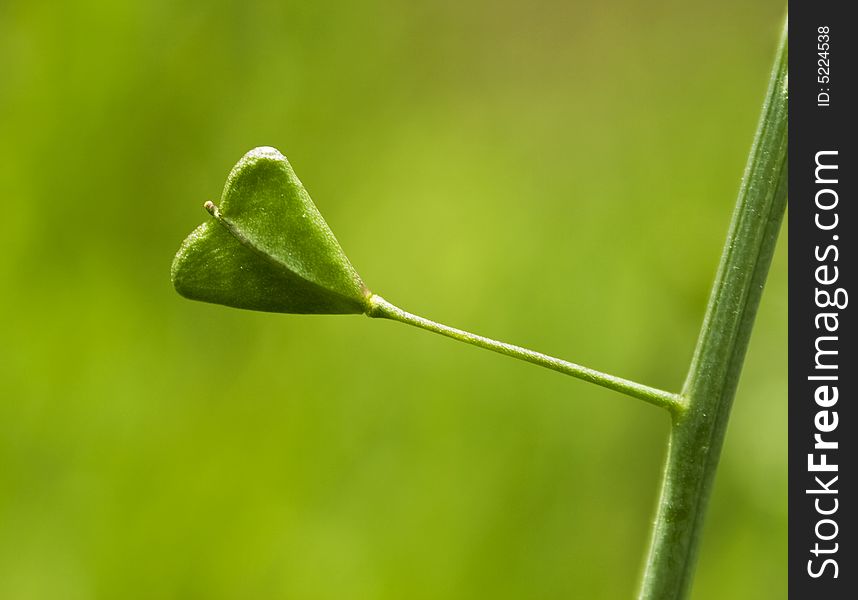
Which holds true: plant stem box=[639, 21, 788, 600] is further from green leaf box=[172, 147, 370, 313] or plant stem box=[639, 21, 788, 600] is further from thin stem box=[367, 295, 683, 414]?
green leaf box=[172, 147, 370, 313]

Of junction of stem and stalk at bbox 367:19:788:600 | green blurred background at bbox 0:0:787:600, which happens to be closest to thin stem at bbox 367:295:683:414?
junction of stem and stalk at bbox 367:19:788:600

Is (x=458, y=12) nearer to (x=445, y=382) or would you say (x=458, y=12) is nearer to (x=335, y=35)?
(x=335, y=35)

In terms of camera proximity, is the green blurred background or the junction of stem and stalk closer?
the junction of stem and stalk

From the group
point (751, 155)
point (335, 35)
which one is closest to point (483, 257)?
point (335, 35)

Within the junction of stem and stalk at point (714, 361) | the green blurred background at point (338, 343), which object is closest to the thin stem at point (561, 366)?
the junction of stem and stalk at point (714, 361)

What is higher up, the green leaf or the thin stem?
the green leaf
